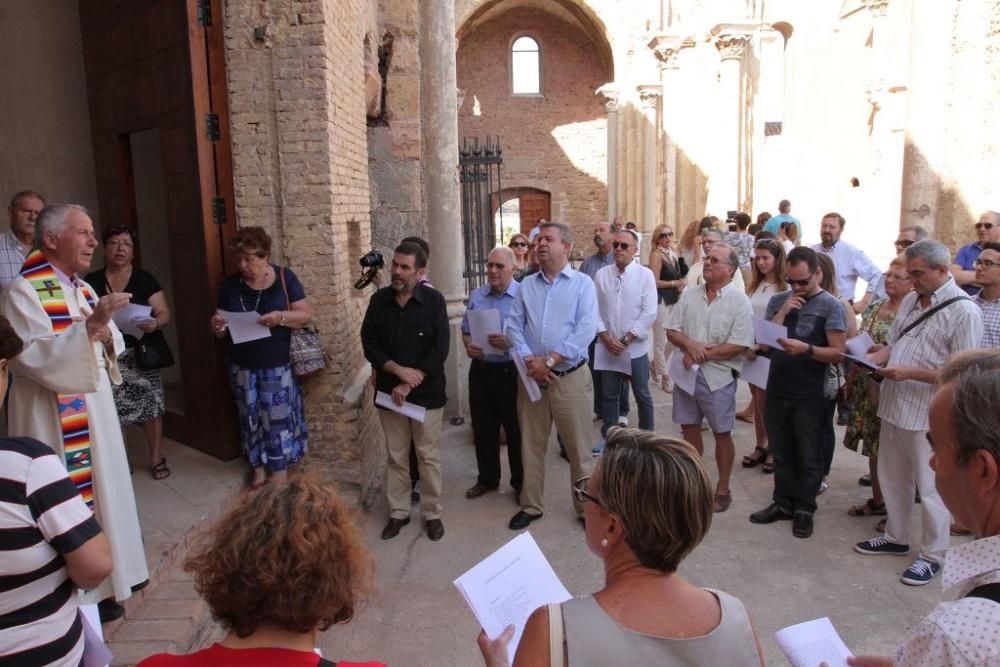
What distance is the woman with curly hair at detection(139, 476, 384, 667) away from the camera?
1479mm

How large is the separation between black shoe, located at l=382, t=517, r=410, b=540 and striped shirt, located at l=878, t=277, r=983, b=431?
3.25 metres

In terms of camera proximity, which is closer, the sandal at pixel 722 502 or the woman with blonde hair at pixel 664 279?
the sandal at pixel 722 502

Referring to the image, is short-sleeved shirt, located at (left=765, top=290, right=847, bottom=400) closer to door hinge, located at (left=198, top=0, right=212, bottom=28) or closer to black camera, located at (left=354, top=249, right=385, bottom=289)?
black camera, located at (left=354, top=249, right=385, bottom=289)

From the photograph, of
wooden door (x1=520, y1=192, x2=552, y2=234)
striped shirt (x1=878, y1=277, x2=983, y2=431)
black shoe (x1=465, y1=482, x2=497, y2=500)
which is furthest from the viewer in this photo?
wooden door (x1=520, y1=192, x2=552, y2=234)

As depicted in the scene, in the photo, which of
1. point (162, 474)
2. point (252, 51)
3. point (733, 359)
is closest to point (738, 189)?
point (733, 359)

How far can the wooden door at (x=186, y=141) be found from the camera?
496cm

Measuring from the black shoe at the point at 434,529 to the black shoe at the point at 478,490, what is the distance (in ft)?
2.20

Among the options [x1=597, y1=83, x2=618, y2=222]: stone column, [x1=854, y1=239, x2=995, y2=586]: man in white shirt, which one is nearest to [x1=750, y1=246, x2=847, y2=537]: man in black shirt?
[x1=854, y1=239, x2=995, y2=586]: man in white shirt

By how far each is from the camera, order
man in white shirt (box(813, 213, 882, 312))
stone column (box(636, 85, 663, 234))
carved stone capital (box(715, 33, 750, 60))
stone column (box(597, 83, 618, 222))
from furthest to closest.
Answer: stone column (box(597, 83, 618, 222))
stone column (box(636, 85, 663, 234))
carved stone capital (box(715, 33, 750, 60))
man in white shirt (box(813, 213, 882, 312))

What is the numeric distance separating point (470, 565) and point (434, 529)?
46cm

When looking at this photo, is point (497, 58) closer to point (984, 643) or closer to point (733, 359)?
point (733, 359)

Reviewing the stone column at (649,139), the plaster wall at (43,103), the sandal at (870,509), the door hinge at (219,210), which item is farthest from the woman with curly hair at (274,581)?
the stone column at (649,139)

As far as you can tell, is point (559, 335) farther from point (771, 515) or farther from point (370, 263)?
point (771, 515)

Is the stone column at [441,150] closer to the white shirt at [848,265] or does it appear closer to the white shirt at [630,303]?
the white shirt at [630,303]
